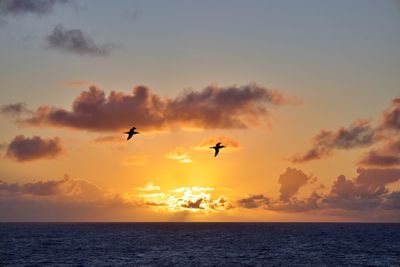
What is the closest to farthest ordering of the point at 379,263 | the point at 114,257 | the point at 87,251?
1. the point at 379,263
2. the point at 114,257
3. the point at 87,251

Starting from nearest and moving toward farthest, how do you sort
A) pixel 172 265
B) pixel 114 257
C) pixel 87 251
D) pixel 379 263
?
pixel 172 265 → pixel 379 263 → pixel 114 257 → pixel 87 251

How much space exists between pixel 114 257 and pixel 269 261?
33.2m

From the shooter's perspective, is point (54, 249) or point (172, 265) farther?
point (54, 249)

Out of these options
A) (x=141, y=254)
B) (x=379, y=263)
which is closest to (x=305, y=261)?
(x=379, y=263)

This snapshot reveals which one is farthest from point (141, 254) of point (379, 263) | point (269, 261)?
point (379, 263)

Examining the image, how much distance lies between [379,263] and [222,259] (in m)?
31.3

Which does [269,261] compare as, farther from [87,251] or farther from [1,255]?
[1,255]

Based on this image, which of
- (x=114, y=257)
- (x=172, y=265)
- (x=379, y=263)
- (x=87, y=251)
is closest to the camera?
(x=172, y=265)

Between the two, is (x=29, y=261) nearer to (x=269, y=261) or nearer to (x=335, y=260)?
(x=269, y=261)

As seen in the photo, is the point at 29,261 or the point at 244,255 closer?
the point at 29,261

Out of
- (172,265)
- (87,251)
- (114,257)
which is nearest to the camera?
(172,265)

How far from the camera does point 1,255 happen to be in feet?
428

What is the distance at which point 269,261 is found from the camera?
115875 millimetres

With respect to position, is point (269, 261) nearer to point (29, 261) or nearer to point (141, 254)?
point (141, 254)
